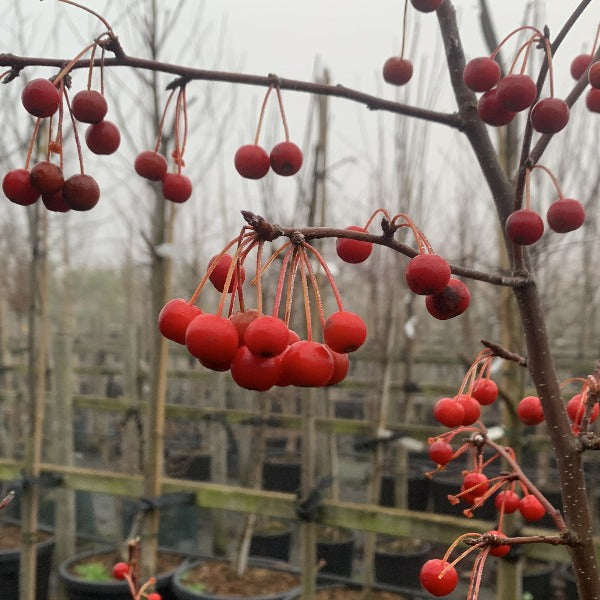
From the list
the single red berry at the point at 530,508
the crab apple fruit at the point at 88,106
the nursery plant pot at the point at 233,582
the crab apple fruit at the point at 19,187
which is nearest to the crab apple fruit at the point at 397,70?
the crab apple fruit at the point at 88,106

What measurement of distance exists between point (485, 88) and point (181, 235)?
6175mm

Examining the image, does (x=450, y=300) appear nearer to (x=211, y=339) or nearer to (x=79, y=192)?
(x=211, y=339)

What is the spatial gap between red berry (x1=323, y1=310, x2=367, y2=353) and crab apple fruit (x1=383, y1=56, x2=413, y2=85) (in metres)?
0.69

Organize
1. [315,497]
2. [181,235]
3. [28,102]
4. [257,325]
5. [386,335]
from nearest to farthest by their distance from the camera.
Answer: [257,325], [28,102], [315,497], [386,335], [181,235]

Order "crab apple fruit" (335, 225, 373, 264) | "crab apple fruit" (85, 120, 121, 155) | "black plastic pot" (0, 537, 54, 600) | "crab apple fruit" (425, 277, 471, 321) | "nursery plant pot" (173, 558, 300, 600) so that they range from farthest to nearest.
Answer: "black plastic pot" (0, 537, 54, 600)
"nursery plant pot" (173, 558, 300, 600)
"crab apple fruit" (85, 120, 121, 155)
"crab apple fruit" (335, 225, 373, 264)
"crab apple fruit" (425, 277, 471, 321)

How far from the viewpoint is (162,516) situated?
5.46 meters

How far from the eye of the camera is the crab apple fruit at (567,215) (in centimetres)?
94

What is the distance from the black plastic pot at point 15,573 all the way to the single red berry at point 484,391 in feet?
11.5

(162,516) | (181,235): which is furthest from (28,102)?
(181,235)

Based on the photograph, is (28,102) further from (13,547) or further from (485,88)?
(13,547)

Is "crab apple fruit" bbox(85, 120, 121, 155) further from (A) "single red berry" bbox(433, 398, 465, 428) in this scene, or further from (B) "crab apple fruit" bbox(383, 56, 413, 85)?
(A) "single red berry" bbox(433, 398, 465, 428)

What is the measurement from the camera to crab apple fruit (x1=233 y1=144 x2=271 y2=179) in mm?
1109

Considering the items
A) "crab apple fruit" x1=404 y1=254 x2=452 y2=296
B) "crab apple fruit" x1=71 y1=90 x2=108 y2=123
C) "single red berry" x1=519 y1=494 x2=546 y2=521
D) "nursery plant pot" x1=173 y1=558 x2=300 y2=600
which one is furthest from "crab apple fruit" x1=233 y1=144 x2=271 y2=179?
"nursery plant pot" x1=173 y1=558 x2=300 y2=600

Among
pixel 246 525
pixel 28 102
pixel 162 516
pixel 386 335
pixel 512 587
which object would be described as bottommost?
pixel 162 516
